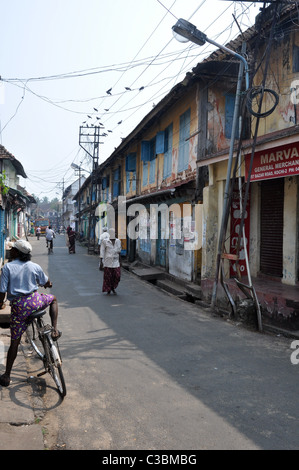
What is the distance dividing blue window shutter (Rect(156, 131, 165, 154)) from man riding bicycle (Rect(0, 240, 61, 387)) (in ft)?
39.0

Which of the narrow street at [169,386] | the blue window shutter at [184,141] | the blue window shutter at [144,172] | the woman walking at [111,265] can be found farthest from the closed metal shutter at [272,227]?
the blue window shutter at [144,172]

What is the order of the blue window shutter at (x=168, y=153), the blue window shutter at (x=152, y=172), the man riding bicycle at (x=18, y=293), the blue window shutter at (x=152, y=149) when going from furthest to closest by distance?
the blue window shutter at (x=152, y=149)
the blue window shutter at (x=152, y=172)
the blue window shutter at (x=168, y=153)
the man riding bicycle at (x=18, y=293)

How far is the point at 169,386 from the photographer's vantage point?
4867mm

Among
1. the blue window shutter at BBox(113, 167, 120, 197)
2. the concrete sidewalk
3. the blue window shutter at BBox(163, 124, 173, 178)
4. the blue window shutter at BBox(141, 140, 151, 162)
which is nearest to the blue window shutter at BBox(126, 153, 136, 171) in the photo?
the blue window shutter at BBox(141, 140, 151, 162)

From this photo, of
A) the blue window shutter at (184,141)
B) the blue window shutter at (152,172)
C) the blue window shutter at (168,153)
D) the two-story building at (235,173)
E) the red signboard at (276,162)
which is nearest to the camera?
the red signboard at (276,162)

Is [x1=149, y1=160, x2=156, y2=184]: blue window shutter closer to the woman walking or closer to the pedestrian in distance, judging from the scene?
the woman walking

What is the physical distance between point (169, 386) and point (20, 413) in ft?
5.69

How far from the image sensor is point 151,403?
4375 millimetres

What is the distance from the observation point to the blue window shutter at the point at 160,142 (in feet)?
52.2

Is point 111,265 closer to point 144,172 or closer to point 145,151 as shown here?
point 145,151

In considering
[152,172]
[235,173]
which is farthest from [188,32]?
[152,172]

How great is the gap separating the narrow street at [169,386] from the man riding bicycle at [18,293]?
2.24ft

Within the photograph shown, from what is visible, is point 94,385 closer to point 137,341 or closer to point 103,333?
point 137,341

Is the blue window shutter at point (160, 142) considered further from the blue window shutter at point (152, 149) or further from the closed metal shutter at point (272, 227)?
the closed metal shutter at point (272, 227)
